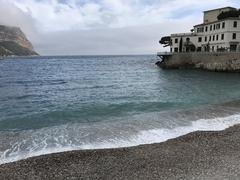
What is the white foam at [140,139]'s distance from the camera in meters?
13.7

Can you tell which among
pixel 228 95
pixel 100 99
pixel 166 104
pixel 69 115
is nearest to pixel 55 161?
pixel 69 115

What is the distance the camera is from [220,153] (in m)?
12.8

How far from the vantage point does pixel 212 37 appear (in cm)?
7588

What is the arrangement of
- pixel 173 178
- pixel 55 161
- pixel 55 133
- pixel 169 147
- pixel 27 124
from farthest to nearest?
pixel 27 124 < pixel 55 133 < pixel 169 147 < pixel 55 161 < pixel 173 178

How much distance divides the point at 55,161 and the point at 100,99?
17978 mm

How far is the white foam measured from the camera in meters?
13.7

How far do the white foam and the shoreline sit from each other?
37.1 inches

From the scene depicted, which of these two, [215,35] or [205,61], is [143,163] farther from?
[215,35]

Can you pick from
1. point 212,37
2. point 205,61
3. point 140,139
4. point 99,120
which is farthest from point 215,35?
point 140,139

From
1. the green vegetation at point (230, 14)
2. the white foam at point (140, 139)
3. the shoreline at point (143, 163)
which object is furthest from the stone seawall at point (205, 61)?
the shoreline at point (143, 163)

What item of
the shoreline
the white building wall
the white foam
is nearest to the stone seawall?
the white building wall

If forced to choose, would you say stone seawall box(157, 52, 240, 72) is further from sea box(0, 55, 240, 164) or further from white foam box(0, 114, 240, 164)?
white foam box(0, 114, 240, 164)

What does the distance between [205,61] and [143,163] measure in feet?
198

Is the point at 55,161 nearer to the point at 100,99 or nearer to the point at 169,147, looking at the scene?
the point at 169,147
